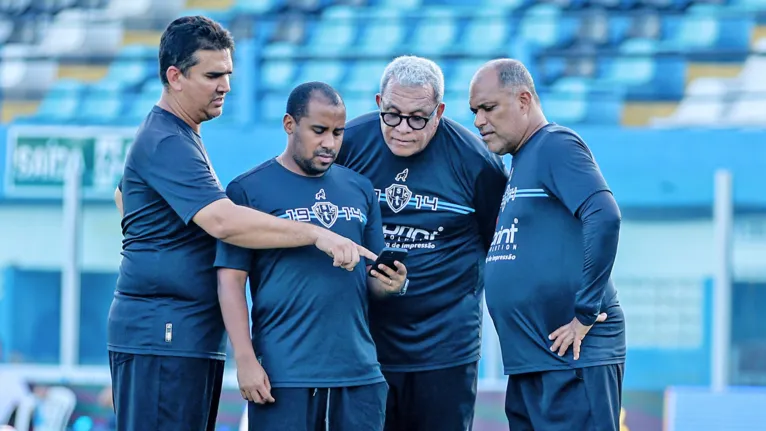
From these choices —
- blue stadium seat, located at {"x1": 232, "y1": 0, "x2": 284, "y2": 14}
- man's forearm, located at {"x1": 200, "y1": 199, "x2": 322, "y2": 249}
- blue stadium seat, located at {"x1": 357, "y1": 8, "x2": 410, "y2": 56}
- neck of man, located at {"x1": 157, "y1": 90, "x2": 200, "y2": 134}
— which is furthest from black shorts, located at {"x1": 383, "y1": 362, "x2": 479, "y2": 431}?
blue stadium seat, located at {"x1": 232, "y1": 0, "x2": 284, "y2": 14}

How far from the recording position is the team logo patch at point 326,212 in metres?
3.50

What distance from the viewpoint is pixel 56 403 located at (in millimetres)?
6945

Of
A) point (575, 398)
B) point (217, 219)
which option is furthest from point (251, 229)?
point (575, 398)

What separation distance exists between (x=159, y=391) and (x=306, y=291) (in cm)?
55

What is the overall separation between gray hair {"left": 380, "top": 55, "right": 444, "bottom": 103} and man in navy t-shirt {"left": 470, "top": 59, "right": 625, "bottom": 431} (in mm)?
171

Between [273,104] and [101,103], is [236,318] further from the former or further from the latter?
[101,103]

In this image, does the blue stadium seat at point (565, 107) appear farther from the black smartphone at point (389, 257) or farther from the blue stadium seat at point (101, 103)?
the black smartphone at point (389, 257)

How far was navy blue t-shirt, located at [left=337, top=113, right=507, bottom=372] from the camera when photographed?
3.95m

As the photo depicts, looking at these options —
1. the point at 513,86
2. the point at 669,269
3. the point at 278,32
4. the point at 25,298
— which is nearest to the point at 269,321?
the point at 513,86

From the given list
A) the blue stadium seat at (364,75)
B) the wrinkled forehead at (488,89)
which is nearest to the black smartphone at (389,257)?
the wrinkled forehead at (488,89)

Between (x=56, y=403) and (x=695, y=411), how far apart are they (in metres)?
3.93

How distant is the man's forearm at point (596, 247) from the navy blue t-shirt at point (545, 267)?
0.07 metres

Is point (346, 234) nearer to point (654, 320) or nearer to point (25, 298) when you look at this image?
point (654, 320)

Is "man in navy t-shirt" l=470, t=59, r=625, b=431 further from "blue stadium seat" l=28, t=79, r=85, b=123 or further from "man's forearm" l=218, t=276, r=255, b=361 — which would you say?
"blue stadium seat" l=28, t=79, r=85, b=123
